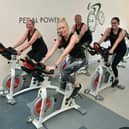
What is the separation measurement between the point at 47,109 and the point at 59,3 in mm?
2710

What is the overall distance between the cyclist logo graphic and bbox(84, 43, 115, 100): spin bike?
1.90 meters

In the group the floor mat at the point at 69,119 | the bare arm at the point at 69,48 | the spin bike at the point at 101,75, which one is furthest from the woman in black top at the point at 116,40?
the bare arm at the point at 69,48

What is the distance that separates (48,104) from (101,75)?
1.40 metres

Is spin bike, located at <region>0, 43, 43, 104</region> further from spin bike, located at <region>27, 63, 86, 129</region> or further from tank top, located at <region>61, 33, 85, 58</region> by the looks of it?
tank top, located at <region>61, 33, 85, 58</region>

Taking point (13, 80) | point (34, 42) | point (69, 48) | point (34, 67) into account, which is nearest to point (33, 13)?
point (34, 42)

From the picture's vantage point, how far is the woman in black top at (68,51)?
9.64 feet

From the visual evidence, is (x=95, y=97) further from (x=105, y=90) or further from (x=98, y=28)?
(x=98, y=28)

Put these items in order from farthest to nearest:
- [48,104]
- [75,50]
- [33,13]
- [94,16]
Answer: [94,16]
[33,13]
[75,50]
[48,104]

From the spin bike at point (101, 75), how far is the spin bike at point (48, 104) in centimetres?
69

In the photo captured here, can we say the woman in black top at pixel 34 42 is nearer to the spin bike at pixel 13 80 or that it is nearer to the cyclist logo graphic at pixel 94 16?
the spin bike at pixel 13 80

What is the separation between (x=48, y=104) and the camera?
3.08m

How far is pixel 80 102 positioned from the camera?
3758mm

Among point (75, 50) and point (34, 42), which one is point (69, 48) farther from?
point (34, 42)

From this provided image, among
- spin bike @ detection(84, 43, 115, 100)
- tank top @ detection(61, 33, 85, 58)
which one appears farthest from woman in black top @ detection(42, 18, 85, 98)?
spin bike @ detection(84, 43, 115, 100)
